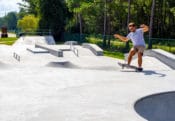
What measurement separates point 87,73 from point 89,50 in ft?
40.0

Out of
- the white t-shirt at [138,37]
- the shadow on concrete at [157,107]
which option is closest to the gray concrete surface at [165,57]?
the white t-shirt at [138,37]

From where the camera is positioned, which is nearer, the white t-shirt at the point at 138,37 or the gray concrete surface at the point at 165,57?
the white t-shirt at the point at 138,37

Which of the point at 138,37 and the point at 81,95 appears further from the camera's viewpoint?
the point at 138,37

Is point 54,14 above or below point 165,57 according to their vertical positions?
above

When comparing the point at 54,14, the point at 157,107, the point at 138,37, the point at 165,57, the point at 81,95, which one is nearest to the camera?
the point at 157,107

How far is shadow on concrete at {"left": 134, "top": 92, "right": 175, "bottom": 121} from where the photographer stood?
6473mm

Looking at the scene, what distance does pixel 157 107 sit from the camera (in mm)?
6895

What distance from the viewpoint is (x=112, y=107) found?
6094 mm

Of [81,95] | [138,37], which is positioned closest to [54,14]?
[138,37]

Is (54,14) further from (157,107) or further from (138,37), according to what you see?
(157,107)

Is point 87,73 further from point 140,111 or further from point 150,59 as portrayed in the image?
point 150,59

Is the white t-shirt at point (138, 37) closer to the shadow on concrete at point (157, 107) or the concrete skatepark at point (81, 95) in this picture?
the concrete skatepark at point (81, 95)

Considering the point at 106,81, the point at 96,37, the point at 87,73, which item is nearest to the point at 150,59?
→ the point at 87,73

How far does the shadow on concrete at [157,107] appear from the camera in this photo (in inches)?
255
